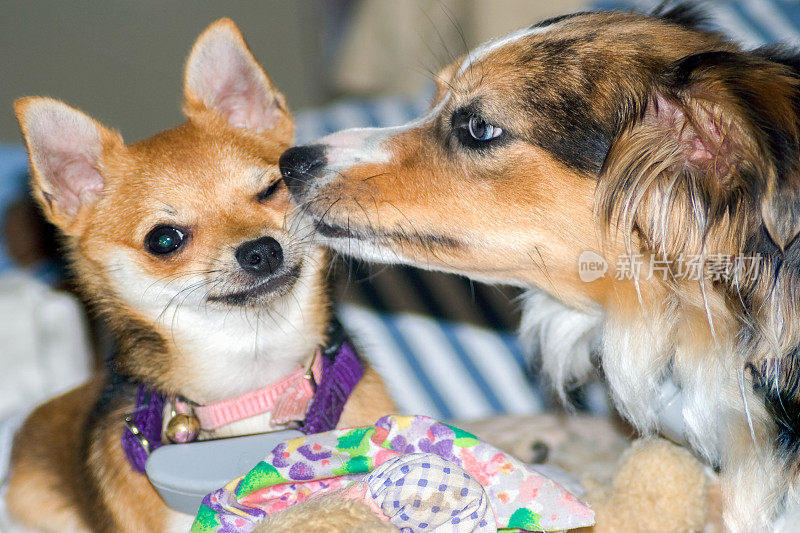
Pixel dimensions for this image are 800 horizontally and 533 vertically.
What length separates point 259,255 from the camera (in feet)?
5.41

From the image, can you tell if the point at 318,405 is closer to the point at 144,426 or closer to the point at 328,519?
the point at 144,426

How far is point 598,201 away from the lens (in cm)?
157

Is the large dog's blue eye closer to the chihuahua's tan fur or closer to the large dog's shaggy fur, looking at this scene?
the large dog's shaggy fur

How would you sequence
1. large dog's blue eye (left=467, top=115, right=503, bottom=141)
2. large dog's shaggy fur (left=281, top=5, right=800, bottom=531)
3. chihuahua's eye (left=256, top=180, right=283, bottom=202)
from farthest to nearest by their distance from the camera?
chihuahua's eye (left=256, top=180, right=283, bottom=202) → large dog's blue eye (left=467, top=115, right=503, bottom=141) → large dog's shaggy fur (left=281, top=5, right=800, bottom=531)

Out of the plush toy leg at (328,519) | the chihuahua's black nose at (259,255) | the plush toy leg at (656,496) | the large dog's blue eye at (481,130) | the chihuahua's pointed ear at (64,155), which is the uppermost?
the chihuahua's pointed ear at (64,155)

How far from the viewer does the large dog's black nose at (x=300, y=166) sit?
174 centimetres

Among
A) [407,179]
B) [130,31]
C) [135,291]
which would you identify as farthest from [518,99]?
[130,31]

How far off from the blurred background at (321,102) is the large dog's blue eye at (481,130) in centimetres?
50

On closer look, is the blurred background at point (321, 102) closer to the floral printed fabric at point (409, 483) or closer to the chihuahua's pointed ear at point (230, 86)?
the chihuahua's pointed ear at point (230, 86)

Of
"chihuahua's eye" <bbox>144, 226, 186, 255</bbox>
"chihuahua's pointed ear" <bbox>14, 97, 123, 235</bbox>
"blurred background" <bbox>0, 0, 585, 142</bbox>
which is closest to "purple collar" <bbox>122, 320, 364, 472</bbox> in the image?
"chihuahua's eye" <bbox>144, 226, 186, 255</bbox>

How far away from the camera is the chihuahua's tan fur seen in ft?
5.57

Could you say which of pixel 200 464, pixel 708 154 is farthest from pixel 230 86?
pixel 708 154

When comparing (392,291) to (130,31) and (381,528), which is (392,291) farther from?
(130,31)

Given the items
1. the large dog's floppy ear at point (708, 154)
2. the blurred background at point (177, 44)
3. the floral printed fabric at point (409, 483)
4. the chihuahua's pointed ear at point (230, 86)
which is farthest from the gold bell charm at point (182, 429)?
the blurred background at point (177, 44)
